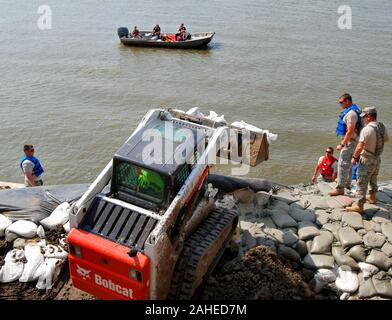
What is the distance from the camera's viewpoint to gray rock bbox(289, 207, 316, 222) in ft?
21.4

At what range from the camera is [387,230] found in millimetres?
6062

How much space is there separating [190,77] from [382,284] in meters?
12.4

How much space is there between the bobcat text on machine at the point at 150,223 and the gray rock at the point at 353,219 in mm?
1966

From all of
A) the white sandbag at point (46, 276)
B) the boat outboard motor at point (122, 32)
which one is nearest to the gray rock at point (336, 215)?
the white sandbag at point (46, 276)

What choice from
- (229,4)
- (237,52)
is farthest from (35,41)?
(229,4)

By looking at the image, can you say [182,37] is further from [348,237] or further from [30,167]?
[348,237]

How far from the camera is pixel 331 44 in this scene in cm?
1980

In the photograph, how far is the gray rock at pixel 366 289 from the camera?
5375 millimetres

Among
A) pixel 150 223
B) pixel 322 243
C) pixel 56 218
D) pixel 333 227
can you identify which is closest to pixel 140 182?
pixel 150 223

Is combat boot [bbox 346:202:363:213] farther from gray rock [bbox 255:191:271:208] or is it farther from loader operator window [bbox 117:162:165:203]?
loader operator window [bbox 117:162:165:203]

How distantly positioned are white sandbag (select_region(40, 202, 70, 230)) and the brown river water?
11.9 feet

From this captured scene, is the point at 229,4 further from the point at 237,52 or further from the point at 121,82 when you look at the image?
the point at 121,82

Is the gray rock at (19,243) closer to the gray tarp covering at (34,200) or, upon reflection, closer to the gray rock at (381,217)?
the gray tarp covering at (34,200)
